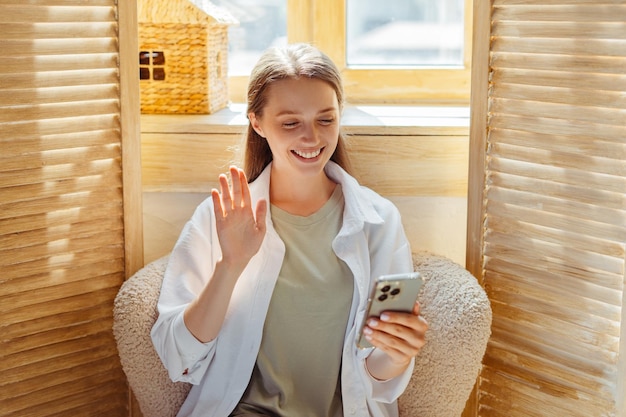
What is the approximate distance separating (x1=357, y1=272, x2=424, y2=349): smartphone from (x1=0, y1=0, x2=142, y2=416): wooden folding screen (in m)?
0.61

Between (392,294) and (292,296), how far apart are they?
28 centimetres

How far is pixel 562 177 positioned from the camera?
5.56 feet

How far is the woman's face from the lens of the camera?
1631 mm

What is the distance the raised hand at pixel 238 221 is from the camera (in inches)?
59.8

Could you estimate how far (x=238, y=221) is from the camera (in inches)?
59.9

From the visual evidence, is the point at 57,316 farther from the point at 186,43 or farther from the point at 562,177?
the point at 562,177

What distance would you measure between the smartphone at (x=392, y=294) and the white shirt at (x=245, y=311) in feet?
0.55

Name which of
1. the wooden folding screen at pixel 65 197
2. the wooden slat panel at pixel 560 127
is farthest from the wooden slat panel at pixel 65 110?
the wooden slat panel at pixel 560 127

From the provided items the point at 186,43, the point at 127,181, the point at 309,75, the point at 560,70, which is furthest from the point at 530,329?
the point at 186,43

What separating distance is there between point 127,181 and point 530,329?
87 cm

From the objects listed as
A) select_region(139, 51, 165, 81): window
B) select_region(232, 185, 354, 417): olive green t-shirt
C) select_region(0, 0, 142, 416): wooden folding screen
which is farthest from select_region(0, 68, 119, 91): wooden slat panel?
select_region(232, 185, 354, 417): olive green t-shirt

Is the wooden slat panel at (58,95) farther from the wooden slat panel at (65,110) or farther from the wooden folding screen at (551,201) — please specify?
the wooden folding screen at (551,201)

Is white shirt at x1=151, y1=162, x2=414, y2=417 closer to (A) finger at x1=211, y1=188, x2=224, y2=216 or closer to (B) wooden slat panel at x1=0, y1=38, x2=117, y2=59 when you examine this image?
(A) finger at x1=211, y1=188, x2=224, y2=216

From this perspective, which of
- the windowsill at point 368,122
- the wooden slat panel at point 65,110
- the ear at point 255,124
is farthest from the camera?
the windowsill at point 368,122
